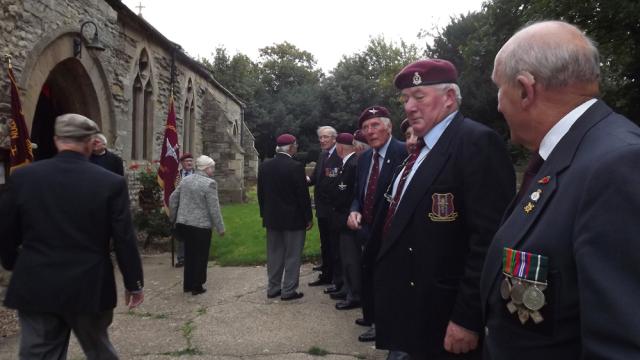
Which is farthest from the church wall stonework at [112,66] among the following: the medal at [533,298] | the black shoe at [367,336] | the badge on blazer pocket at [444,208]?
the medal at [533,298]

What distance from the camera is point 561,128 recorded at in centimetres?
149

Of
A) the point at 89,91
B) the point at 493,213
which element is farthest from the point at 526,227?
the point at 89,91

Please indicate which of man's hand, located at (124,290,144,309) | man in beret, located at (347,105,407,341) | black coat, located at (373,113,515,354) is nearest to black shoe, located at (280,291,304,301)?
man in beret, located at (347,105,407,341)

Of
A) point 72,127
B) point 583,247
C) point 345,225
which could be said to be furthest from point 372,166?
point 583,247

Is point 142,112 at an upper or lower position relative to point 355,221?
upper

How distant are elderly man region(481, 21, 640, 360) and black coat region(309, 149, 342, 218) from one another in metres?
5.01

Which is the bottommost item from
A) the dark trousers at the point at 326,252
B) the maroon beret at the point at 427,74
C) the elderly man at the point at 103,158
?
the dark trousers at the point at 326,252

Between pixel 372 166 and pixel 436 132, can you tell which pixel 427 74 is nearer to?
pixel 436 132

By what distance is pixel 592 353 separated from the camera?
115 centimetres

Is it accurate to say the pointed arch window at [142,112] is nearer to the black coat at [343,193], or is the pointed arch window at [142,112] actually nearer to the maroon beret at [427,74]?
the black coat at [343,193]

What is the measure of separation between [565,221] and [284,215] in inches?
214

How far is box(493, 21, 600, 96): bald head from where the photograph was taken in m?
1.44

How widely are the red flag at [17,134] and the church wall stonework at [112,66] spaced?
0.14m

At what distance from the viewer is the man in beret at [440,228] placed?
7.75 feet
